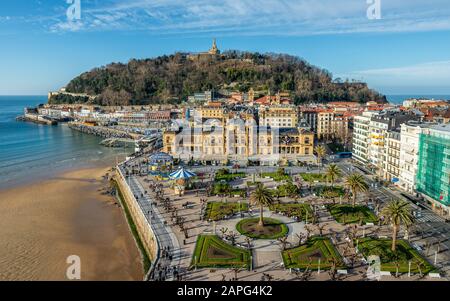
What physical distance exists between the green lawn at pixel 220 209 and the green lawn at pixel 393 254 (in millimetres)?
14674

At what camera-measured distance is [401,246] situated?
32.7 m

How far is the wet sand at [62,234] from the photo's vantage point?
3350 cm

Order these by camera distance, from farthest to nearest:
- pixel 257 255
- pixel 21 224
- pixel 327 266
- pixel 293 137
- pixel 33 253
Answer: pixel 293 137 → pixel 21 224 → pixel 33 253 → pixel 257 255 → pixel 327 266

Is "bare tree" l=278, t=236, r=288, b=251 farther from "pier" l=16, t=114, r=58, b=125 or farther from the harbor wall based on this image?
"pier" l=16, t=114, r=58, b=125

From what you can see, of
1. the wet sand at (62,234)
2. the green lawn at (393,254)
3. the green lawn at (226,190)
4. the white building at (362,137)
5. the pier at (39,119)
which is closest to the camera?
the green lawn at (393,254)

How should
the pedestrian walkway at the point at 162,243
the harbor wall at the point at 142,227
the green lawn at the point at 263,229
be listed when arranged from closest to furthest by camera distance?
1. the pedestrian walkway at the point at 162,243
2. the harbor wall at the point at 142,227
3. the green lawn at the point at 263,229

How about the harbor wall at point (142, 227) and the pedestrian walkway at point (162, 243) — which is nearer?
the pedestrian walkway at point (162, 243)

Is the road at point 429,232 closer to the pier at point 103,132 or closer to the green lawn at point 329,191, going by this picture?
the green lawn at point 329,191

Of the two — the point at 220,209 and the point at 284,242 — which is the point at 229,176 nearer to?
the point at 220,209

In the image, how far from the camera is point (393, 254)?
3066cm

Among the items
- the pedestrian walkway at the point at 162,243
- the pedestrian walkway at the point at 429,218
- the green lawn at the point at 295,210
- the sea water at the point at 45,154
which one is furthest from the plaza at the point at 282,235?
the sea water at the point at 45,154

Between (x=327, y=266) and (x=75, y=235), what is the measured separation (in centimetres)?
2855

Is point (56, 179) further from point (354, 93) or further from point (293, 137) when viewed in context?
point (354, 93)
